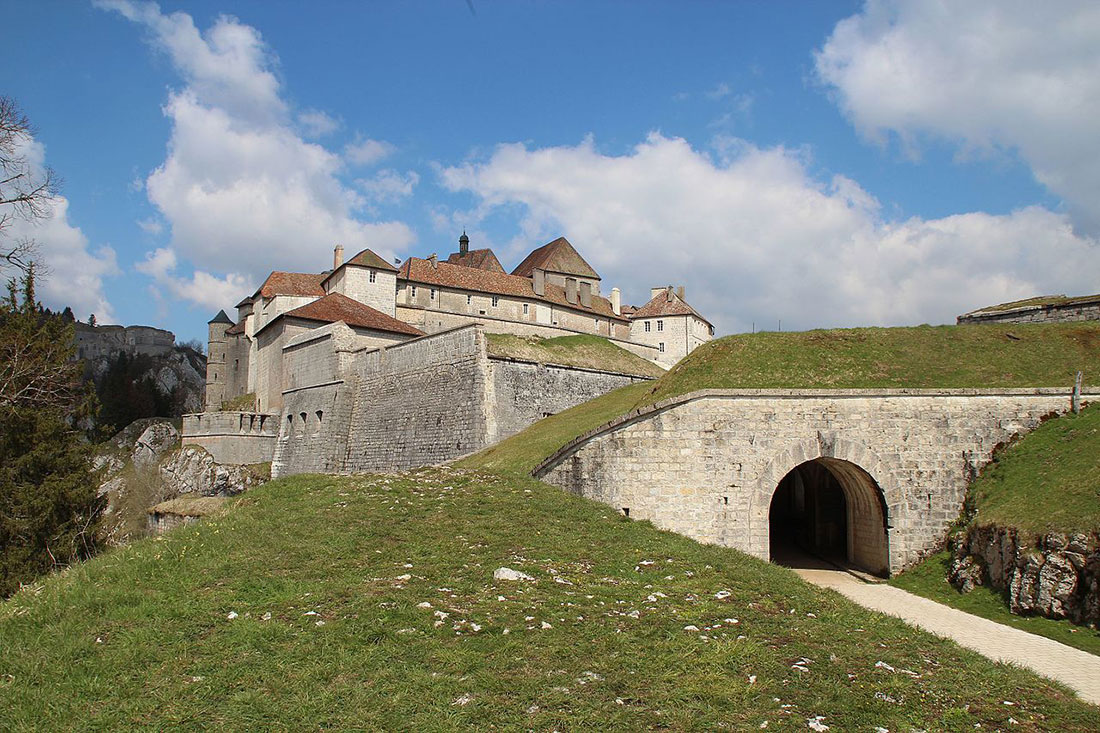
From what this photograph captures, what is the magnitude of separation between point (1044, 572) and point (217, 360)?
59.3m

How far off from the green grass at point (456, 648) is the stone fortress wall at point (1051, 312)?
18129mm

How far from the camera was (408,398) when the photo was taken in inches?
1383

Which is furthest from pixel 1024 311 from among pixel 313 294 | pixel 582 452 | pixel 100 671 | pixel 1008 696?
pixel 313 294

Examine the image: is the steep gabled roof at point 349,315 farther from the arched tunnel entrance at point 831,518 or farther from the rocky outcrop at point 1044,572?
the rocky outcrop at point 1044,572

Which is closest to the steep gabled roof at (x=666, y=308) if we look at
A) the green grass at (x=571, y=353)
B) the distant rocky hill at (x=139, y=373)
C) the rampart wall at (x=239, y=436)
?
the green grass at (x=571, y=353)

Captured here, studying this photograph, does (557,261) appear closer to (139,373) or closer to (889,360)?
(889,360)

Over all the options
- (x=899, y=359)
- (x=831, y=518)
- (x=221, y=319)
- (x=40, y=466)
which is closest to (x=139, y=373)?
(x=221, y=319)

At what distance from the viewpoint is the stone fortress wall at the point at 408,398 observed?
31828mm

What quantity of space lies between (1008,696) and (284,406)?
139 feet

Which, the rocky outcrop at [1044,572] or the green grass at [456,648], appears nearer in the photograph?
the green grass at [456,648]

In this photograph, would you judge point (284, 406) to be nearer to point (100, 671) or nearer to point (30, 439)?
point (30, 439)

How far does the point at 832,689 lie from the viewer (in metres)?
7.42

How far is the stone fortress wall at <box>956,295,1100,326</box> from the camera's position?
23.8 meters

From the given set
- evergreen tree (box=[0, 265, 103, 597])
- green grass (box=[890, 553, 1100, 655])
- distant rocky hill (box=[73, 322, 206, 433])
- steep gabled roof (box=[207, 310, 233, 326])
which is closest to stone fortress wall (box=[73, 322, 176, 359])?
distant rocky hill (box=[73, 322, 206, 433])
